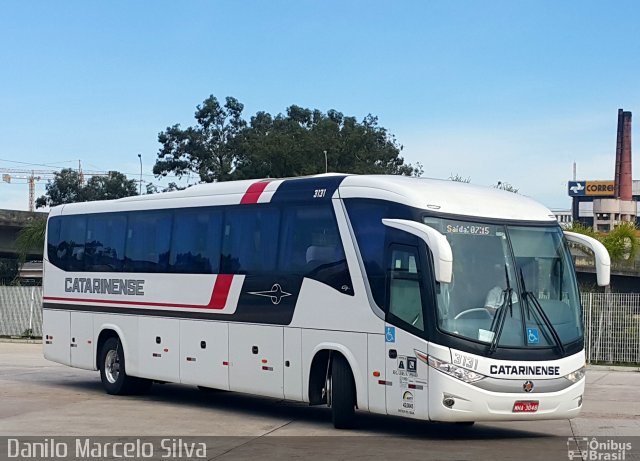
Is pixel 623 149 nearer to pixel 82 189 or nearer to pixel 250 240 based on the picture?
pixel 82 189

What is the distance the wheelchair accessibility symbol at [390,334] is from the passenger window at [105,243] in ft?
24.2

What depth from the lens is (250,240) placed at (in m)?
16.4

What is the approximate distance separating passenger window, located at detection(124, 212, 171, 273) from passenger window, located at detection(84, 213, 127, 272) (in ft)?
0.87

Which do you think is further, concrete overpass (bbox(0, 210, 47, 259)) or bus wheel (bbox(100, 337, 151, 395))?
concrete overpass (bbox(0, 210, 47, 259))

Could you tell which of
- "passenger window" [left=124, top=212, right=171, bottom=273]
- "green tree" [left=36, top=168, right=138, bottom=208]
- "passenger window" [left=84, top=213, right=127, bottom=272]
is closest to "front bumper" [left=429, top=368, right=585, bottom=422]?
"passenger window" [left=124, top=212, right=171, bottom=273]

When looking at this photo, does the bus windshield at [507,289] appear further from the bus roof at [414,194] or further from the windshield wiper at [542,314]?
the bus roof at [414,194]

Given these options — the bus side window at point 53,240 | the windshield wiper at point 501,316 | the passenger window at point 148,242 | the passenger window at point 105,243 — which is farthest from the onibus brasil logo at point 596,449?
the bus side window at point 53,240

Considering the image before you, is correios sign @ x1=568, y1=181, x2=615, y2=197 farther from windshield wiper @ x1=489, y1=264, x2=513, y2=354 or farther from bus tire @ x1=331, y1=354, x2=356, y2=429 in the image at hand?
windshield wiper @ x1=489, y1=264, x2=513, y2=354

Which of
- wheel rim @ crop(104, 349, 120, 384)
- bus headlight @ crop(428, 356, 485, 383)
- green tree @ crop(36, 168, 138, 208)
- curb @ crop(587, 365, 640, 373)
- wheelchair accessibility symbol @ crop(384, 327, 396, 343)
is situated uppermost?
green tree @ crop(36, 168, 138, 208)

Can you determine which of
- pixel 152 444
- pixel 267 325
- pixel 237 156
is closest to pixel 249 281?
pixel 267 325

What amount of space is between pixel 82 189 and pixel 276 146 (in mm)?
42240

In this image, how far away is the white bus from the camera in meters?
13.0

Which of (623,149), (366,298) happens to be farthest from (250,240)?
(623,149)

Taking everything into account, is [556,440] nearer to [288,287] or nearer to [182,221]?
[288,287]
